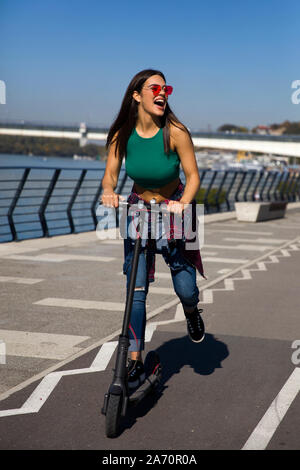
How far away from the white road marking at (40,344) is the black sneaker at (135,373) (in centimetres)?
131

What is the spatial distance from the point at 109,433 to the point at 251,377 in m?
1.57

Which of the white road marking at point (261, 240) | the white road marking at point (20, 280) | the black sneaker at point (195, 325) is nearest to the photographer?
the black sneaker at point (195, 325)

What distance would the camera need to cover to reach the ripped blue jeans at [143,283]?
13.9 ft

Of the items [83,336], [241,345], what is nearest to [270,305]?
[241,345]

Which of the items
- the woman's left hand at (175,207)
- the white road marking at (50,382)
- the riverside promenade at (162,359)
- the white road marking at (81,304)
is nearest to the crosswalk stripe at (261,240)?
the riverside promenade at (162,359)

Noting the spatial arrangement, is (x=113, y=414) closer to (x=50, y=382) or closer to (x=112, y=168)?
(x=50, y=382)

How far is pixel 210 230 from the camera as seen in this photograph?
17.5 meters

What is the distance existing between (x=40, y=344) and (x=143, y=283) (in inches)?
74.8

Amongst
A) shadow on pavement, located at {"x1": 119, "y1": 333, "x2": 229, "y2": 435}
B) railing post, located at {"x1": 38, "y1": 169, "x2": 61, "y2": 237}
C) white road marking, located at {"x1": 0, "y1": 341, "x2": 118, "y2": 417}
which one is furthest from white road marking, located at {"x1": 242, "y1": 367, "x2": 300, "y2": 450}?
railing post, located at {"x1": 38, "y1": 169, "x2": 61, "y2": 237}

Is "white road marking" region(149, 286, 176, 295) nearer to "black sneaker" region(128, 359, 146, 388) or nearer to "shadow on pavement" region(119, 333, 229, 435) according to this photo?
"shadow on pavement" region(119, 333, 229, 435)

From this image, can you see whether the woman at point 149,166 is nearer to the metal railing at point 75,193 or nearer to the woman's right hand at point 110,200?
the woman's right hand at point 110,200

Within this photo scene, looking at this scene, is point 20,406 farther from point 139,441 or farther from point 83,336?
point 83,336

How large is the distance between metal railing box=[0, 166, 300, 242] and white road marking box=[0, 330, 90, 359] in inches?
284

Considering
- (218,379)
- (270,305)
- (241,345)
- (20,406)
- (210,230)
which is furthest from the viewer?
(210,230)
